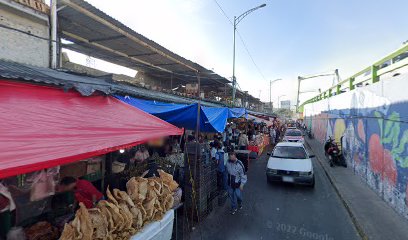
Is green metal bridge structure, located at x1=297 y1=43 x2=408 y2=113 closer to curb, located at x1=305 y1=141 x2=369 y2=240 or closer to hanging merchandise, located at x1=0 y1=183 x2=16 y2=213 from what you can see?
curb, located at x1=305 y1=141 x2=369 y2=240

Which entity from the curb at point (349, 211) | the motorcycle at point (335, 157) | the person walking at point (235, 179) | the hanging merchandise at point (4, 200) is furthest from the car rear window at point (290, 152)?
the hanging merchandise at point (4, 200)

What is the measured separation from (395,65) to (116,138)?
8.82m

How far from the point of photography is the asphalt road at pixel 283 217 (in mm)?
5750

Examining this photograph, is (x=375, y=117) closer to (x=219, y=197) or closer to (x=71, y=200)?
(x=219, y=197)

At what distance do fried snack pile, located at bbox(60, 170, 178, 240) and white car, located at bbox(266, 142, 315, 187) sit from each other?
18.9ft

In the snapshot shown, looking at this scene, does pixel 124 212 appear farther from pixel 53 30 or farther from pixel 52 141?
pixel 53 30

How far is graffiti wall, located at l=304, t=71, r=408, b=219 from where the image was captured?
6809 millimetres

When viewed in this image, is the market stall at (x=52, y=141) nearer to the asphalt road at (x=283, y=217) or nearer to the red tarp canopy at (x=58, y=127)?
the red tarp canopy at (x=58, y=127)

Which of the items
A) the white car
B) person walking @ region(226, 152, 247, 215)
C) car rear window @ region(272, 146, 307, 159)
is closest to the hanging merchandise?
person walking @ region(226, 152, 247, 215)

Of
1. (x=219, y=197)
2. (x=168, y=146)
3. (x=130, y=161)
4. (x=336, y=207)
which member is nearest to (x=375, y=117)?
(x=336, y=207)

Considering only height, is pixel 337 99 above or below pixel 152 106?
above

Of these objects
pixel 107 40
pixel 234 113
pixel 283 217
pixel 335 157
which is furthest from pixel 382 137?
pixel 107 40

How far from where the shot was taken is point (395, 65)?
299 inches

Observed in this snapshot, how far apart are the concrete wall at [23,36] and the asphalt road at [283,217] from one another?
6923 millimetres
